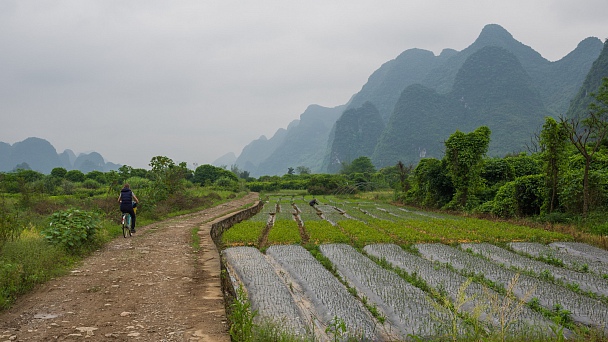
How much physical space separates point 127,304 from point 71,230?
4379 millimetres

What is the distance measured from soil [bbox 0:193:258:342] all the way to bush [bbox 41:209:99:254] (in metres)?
0.55

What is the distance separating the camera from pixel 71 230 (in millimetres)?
8180

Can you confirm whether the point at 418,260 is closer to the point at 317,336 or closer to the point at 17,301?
the point at 317,336

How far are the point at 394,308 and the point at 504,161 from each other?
20.5 meters

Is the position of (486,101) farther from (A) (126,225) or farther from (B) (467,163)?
(A) (126,225)

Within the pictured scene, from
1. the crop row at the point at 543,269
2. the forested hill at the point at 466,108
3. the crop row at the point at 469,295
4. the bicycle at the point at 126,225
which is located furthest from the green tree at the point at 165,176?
the forested hill at the point at 466,108

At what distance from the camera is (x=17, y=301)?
16.7ft

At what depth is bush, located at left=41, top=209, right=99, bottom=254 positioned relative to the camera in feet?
26.0

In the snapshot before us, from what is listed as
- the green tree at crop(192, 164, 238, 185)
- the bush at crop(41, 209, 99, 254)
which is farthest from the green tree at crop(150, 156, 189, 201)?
the green tree at crop(192, 164, 238, 185)

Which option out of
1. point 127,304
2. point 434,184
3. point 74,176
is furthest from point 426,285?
point 74,176

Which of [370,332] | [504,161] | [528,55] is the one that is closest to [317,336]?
[370,332]

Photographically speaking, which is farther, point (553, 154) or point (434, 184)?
point (434, 184)

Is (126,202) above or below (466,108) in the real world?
below

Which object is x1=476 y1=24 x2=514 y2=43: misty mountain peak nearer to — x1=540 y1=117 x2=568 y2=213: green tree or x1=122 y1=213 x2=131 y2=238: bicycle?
x1=540 y1=117 x2=568 y2=213: green tree
